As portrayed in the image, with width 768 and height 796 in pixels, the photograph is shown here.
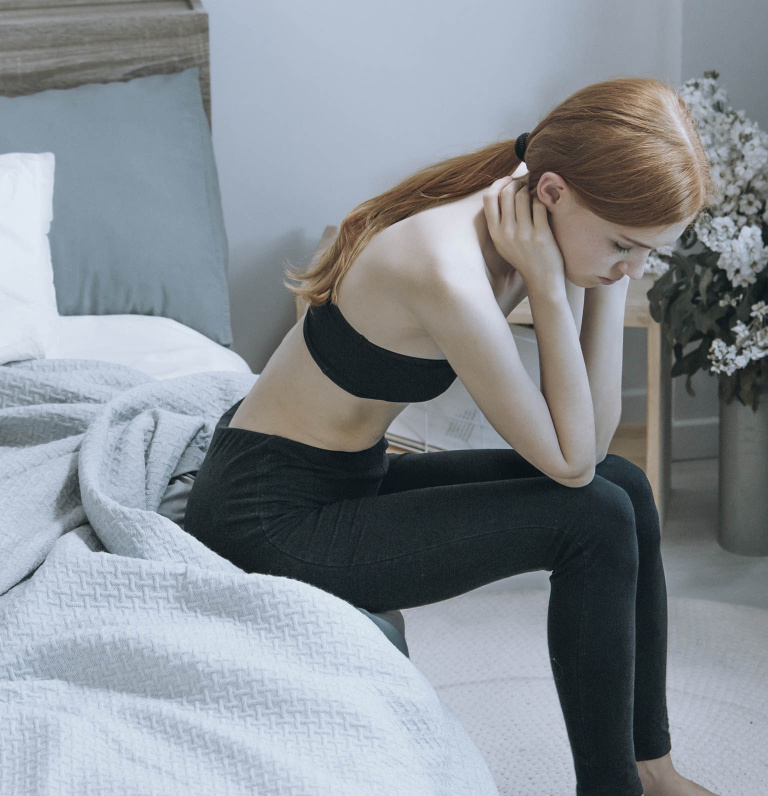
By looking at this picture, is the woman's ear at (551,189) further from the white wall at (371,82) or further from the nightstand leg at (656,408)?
the white wall at (371,82)

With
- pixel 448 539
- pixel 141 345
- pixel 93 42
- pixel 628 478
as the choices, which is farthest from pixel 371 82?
pixel 448 539

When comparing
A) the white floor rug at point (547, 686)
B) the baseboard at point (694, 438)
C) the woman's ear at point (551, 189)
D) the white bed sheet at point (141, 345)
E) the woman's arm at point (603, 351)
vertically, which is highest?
the woman's ear at point (551, 189)

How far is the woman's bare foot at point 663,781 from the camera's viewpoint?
108 cm

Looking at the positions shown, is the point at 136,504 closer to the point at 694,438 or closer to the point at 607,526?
the point at 607,526

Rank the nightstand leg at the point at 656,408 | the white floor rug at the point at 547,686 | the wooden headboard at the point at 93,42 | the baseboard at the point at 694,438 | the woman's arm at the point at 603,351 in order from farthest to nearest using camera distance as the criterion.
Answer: the baseboard at the point at 694,438 → the wooden headboard at the point at 93,42 → the nightstand leg at the point at 656,408 → the white floor rug at the point at 547,686 → the woman's arm at the point at 603,351

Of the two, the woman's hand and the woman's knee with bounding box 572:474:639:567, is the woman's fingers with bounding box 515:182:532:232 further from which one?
the woman's knee with bounding box 572:474:639:567

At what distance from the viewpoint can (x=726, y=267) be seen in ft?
5.54

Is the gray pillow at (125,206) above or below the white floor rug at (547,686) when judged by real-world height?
above

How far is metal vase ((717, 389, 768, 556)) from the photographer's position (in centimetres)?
188

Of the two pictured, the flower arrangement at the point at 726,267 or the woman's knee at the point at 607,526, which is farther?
the flower arrangement at the point at 726,267

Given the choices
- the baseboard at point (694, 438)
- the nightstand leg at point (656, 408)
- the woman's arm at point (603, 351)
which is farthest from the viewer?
the baseboard at point (694, 438)

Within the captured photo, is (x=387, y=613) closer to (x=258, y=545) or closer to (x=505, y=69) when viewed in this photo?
(x=258, y=545)

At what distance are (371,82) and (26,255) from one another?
101 centimetres

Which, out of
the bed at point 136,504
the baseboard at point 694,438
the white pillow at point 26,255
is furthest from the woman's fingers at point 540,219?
the baseboard at point 694,438
